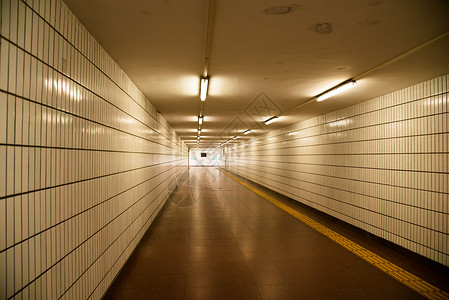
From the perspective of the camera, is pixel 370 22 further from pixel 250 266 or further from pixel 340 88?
pixel 250 266

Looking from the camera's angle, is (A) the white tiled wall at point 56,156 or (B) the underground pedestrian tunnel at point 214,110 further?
(B) the underground pedestrian tunnel at point 214,110

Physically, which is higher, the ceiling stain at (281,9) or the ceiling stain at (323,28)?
the ceiling stain at (323,28)

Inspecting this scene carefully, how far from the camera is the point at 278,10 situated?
2123mm

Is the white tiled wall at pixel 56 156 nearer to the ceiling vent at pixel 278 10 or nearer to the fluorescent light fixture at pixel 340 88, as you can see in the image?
the ceiling vent at pixel 278 10

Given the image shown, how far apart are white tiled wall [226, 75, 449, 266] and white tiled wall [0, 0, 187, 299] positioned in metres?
5.02

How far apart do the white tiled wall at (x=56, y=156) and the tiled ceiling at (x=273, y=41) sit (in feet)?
1.45

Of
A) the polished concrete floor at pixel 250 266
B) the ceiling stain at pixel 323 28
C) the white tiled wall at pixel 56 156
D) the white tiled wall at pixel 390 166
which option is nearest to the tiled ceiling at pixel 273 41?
the ceiling stain at pixel 323 28

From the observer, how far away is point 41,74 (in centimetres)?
171

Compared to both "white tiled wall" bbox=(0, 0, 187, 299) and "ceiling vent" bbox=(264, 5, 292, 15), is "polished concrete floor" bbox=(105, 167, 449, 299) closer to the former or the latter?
"white tiled wall" bbox=(0, 0, 187, 299)

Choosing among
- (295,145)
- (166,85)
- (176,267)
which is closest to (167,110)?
(166,85)

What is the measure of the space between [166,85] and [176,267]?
3148 millimetres

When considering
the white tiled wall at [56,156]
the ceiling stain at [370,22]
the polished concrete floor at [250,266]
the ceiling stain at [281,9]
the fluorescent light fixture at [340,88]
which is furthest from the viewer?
the fluorescent light fixture at [340,88]

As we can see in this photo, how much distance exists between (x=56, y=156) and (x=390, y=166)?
5.52 metres

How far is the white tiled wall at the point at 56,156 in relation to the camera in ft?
4.71
